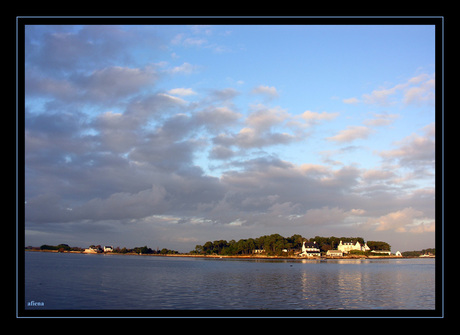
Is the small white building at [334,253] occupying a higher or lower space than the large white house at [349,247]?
lower

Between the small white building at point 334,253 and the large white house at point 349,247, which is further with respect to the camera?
the large white house at point 349,247

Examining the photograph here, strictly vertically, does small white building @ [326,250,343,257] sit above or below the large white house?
below

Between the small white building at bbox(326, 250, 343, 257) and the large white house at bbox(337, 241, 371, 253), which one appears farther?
the large white house at bbox(337, 241, 371, 253)

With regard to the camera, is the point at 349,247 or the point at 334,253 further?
the point at 349,247

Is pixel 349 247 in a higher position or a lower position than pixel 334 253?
higher
